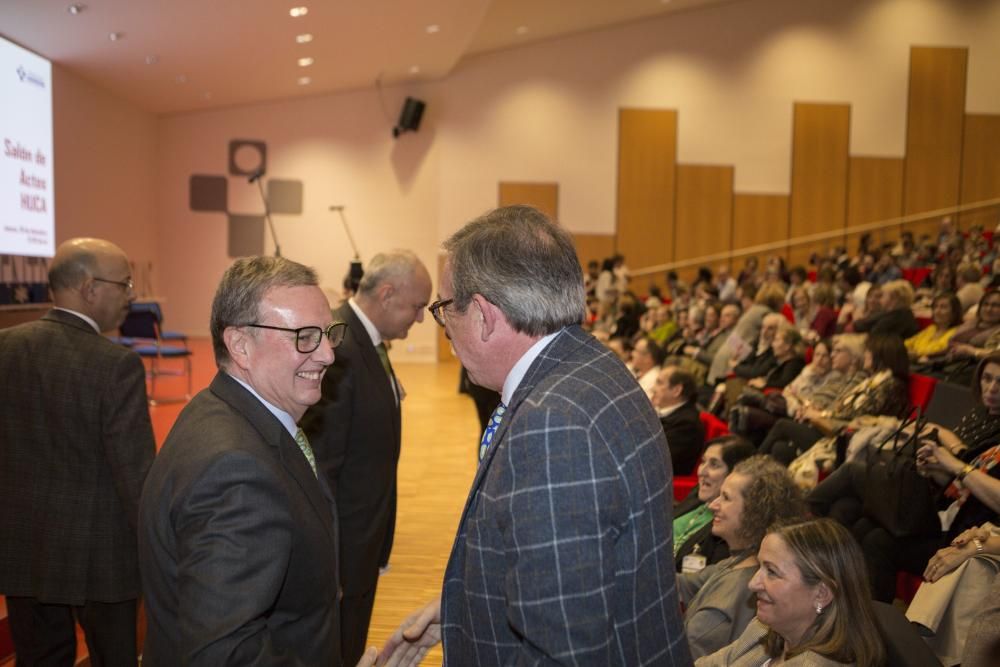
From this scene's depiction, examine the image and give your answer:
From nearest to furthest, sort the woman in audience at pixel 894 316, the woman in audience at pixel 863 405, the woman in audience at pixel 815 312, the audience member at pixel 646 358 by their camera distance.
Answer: the woman in audience at pixel 863 405 < the audience member at pixel 646 358 < the woman in audience at pixel 894 316 < the woman in audience at pixel 815 312

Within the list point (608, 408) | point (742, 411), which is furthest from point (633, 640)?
point (742, 411)

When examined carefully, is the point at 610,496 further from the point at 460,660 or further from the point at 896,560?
the point at 896,560

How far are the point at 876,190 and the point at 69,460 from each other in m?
15.9

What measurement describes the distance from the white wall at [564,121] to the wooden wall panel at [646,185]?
203 millimetres

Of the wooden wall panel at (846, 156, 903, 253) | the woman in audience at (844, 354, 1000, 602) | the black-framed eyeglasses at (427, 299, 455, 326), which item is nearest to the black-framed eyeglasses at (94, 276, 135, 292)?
the black-framed eyeglasses at (427, 299, 455, 326)

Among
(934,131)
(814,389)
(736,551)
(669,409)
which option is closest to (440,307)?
(736,551)

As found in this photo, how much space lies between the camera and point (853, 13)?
49.9 ft

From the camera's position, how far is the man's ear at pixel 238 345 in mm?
1519

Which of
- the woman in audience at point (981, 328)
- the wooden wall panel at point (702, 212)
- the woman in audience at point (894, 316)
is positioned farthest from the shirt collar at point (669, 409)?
the wooden wall panel at point (702, 212)

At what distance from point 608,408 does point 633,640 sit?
0.32 m

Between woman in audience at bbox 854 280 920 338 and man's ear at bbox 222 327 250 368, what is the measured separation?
18.6ft

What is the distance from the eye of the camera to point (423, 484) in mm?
6258

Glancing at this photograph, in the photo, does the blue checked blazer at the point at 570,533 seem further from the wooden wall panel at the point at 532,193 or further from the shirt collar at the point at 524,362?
the wooden wall panel at the point at 532,193

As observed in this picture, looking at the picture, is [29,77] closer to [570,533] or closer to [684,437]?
[684,437]
